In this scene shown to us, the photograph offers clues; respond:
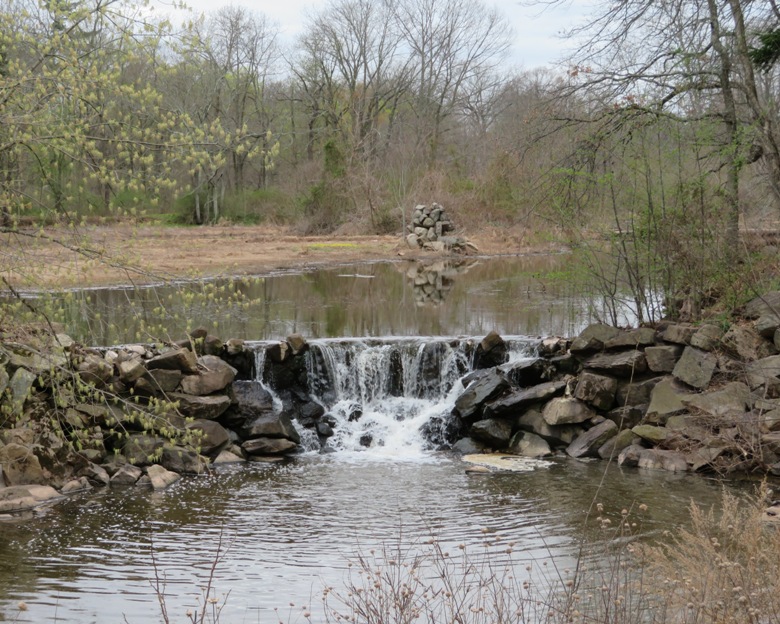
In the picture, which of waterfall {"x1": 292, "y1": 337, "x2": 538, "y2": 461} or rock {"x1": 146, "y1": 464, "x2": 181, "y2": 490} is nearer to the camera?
rock {"x1": 146, "y1": 464, "x2": 181, "y2": 490}

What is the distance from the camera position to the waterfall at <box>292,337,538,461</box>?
13.9 metres

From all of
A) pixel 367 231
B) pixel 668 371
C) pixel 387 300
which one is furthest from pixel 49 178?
pixel 367 231

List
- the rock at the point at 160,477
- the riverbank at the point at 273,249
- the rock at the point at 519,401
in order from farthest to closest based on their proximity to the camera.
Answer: the riverbank at the point at 273,249
the rock at the point at 519,401
the rock at the point at 160,477

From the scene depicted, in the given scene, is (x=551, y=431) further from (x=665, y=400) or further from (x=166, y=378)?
(x=166, y=378)

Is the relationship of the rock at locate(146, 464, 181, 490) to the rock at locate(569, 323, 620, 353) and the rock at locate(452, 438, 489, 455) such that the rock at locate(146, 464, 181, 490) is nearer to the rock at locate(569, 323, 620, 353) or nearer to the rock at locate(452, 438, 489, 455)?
the rock at locate(452, 438, 489, 455)

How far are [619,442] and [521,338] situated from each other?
3234 millimetres

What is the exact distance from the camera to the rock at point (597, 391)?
42.0ft

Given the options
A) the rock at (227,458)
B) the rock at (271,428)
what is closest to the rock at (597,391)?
the rock at (271,428)

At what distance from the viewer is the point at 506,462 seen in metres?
12.0

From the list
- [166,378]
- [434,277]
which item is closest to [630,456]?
[166,378]

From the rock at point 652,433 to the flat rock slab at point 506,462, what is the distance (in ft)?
4.21

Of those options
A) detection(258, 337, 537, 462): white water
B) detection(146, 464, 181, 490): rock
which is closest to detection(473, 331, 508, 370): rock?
detection(258, 337, 537, 462): white water

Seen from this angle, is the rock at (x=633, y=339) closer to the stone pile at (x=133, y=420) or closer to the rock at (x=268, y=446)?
the stone pile at (x=133, y=420)

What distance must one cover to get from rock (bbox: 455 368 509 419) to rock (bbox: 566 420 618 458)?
4.86ft
